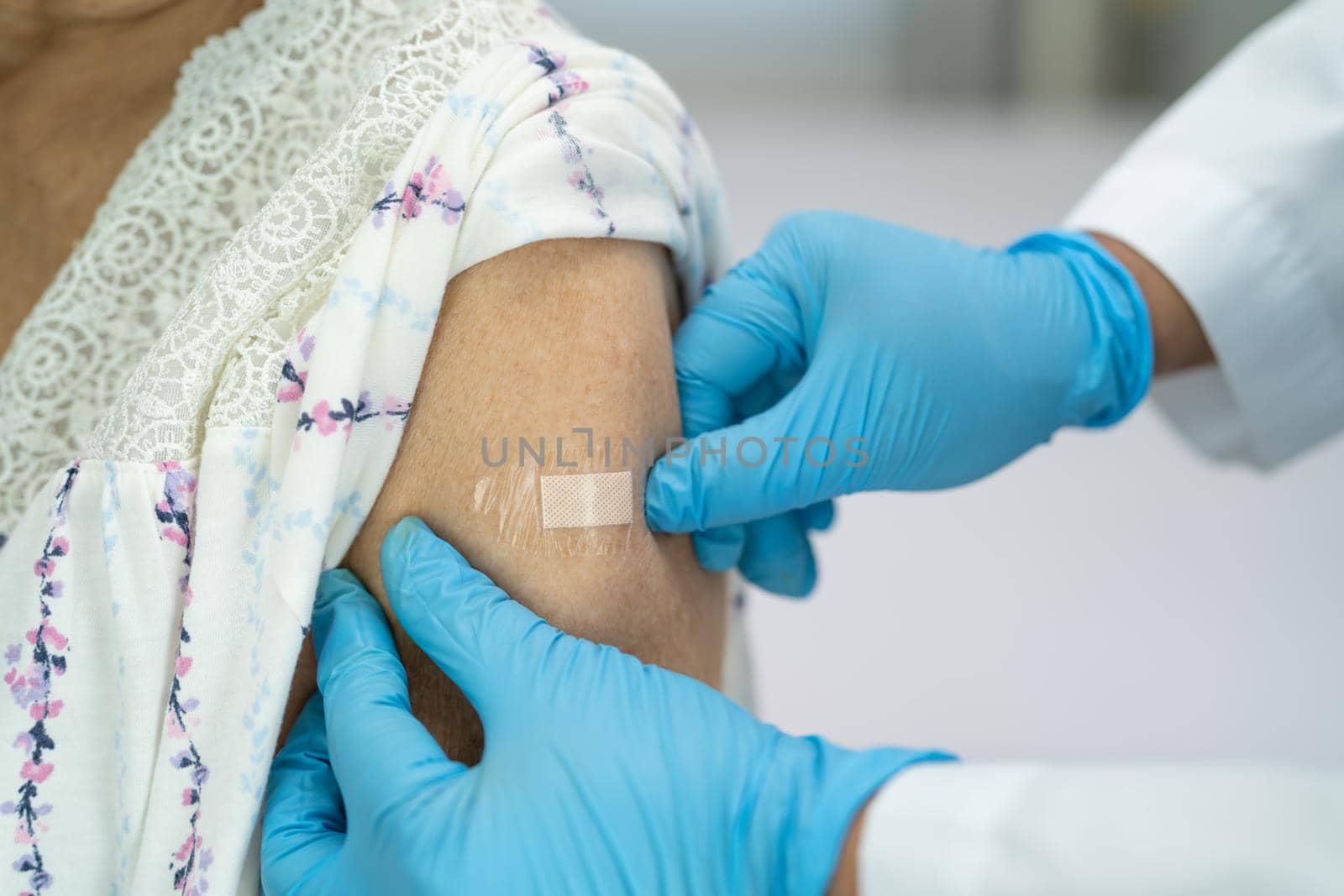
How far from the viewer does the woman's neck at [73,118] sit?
3.05 feet

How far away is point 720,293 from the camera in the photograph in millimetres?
997

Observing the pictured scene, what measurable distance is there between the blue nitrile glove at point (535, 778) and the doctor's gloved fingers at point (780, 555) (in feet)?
1.09

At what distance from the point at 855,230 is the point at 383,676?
2.09 ft

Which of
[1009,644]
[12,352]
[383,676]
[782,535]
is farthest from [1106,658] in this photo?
[12,352]

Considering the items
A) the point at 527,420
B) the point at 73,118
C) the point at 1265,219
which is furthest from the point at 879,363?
the point at 73,118

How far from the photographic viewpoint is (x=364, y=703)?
744mm

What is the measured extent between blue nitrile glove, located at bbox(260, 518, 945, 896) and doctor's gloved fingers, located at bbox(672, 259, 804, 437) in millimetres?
305

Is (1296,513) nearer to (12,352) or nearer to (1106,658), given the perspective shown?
(1106,658)

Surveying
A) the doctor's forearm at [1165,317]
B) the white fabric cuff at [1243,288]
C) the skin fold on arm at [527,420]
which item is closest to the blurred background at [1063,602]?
the white fabric cuff at [1243,288]

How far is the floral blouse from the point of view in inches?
28.5

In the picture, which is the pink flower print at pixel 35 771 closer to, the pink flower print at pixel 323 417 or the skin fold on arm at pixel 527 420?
the skin fold on arm at pixel 527 420

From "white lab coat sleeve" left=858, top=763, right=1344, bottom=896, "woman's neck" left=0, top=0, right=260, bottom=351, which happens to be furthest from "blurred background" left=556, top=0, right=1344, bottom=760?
"woman's neck" left=0, top=0, right=260, bottom=351

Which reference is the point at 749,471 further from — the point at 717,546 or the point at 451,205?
the point at 451,205

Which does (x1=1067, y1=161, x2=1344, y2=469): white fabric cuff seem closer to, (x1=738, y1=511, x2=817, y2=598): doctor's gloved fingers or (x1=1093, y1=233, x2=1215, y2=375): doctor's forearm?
(x1=1093, y1=233, x2=1215, y2=375): doctor's forearm
